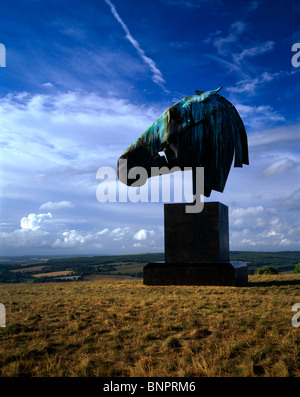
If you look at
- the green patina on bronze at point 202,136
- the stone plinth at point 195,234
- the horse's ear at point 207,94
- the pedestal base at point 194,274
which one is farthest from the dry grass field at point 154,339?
the horse's ear at point 207,94

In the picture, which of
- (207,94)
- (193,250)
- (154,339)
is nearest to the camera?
(154,339)

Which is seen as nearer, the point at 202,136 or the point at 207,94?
the point at 202,136

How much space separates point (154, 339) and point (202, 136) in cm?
922

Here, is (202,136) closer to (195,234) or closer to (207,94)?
(207,94)

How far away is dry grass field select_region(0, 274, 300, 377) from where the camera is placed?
14.9ft

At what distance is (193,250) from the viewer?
1389cm

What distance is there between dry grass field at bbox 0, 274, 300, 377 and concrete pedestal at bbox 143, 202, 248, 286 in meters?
3.52

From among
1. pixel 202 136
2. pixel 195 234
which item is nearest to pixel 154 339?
pixel 195 234

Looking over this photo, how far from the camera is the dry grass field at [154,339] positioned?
4.54m

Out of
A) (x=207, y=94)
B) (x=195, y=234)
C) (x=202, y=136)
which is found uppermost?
(x=207, y=94)

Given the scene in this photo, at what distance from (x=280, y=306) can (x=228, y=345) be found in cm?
380

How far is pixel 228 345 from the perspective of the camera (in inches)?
205

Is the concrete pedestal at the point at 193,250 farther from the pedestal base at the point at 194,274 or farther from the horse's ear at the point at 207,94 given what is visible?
the horse's ear at the point at 207,94
